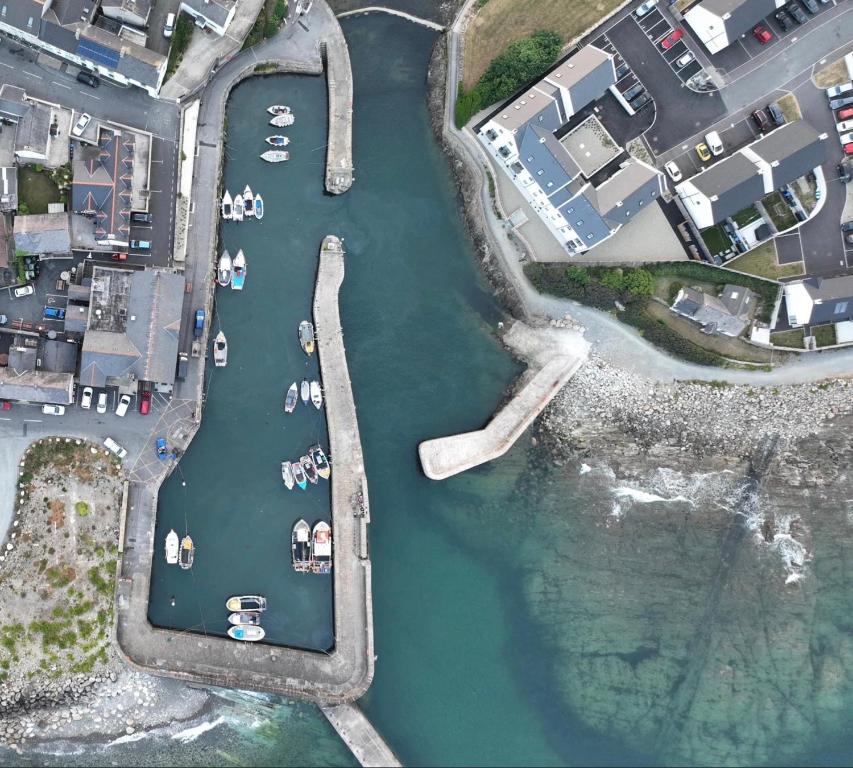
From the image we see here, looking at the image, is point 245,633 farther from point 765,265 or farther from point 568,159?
point 765,265

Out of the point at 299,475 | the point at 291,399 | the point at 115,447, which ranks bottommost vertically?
the point at 299,475

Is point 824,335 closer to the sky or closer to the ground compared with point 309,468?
closer to the sky

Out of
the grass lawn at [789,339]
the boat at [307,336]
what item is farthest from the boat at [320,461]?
the grass lawn at [789,339]

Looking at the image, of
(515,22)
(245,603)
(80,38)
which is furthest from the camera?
(245,603)

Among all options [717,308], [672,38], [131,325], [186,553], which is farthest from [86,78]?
[717,308]

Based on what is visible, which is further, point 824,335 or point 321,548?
point 824,335

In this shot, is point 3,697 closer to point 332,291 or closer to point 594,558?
point 332,291

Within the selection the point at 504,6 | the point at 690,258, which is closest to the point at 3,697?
the point at 690,258

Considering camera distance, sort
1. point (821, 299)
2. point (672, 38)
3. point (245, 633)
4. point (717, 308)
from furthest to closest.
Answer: point (245, 633) → point (717, 308) → point (672, 38) → point (821, 299)
